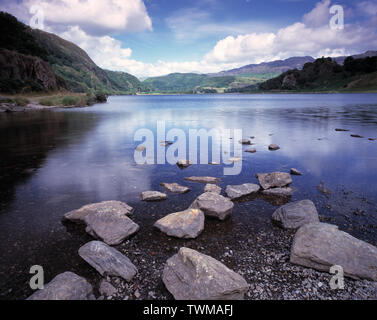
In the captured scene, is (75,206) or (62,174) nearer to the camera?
(75,206)

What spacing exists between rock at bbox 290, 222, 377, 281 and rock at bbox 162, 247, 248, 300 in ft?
8.76

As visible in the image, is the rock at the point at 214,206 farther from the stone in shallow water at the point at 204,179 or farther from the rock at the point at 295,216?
the stone in shallow water at the point at 204,179

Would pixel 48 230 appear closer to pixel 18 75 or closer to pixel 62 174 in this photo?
pixel 62 174

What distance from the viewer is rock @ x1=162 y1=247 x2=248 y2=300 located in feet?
20.6

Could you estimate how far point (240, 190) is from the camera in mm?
13781

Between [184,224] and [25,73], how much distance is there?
4385 inches

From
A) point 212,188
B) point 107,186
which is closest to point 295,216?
point 212,188

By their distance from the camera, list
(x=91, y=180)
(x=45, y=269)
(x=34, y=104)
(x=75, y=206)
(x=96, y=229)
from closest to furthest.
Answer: (x=45, y=269) → (x=96, y=229) → (x=75, y=206) → (x=91, y=180) → (x=34, y=104)

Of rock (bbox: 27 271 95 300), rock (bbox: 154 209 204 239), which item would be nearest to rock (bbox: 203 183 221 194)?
rock (bbox: 154 209 204 239)

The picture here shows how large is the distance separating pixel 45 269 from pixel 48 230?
2651 millimetres

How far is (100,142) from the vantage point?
3039 cm

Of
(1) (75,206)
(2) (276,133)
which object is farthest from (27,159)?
(2) (276,133)

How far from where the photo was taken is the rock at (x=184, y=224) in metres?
9.45

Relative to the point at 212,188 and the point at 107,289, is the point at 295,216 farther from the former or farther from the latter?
the point at 107,289
